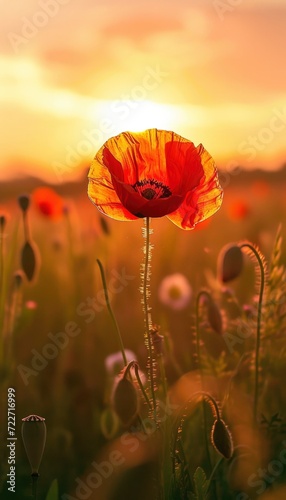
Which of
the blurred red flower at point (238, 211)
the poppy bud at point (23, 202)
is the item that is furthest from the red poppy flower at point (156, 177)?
the blurred red flower at point (238, 211)

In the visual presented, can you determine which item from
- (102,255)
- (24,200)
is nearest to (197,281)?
(102,255)

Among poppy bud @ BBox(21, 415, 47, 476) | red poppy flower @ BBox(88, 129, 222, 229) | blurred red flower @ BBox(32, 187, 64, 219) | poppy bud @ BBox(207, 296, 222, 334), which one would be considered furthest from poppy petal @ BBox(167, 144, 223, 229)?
blurred red flower @ BBox(32, 187, 64, 219)

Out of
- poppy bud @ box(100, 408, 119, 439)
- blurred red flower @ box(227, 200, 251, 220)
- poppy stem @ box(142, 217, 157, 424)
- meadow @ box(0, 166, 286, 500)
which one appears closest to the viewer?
poppy stem @ box(142, 217, 157, 424)

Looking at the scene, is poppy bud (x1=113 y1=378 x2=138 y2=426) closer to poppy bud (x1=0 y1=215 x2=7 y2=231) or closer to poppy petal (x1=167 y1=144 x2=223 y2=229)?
A: poppy petal (x1=167 y1=144 x2=223 y2=229)

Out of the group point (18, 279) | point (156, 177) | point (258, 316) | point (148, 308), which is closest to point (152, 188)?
point (156, 177)

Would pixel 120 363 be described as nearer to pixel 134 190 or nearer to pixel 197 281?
pixel 197 281
